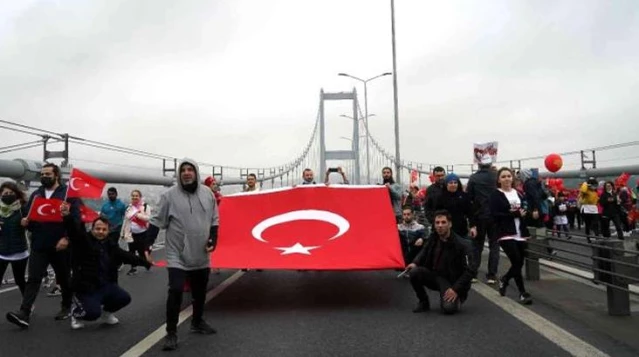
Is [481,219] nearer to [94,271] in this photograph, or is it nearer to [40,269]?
[94,271]

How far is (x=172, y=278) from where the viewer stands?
526cm

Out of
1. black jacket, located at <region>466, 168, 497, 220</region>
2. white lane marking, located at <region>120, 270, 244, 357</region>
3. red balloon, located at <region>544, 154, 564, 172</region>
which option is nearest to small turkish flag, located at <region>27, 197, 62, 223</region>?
white lane marking, located at <region>120, 270, 244, 357</region>

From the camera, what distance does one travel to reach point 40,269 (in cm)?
621

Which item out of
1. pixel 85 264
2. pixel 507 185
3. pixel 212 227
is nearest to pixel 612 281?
pixel 507 185

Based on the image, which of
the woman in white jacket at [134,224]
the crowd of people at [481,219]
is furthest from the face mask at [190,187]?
the woman in white jacket at [134,224]

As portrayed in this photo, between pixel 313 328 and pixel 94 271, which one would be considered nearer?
pixel 313 328

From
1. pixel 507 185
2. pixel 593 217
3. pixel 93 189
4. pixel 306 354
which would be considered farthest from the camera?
pixel 593 217

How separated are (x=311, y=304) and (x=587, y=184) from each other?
10358 millimetres

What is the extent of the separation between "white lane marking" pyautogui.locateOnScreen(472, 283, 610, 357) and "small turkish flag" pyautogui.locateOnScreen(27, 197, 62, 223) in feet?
15.5

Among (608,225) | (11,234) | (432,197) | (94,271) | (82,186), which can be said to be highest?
(82,186)

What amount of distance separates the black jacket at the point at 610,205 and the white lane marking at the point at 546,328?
8281 millimetres

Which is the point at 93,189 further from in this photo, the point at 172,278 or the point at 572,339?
the point at 572,339

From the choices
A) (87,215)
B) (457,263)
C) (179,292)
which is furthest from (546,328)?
(87,215)

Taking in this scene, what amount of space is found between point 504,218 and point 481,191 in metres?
1.18
